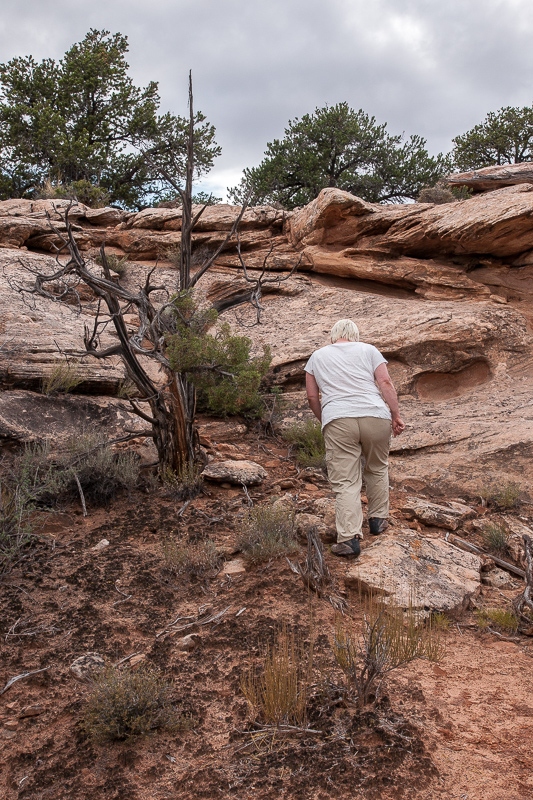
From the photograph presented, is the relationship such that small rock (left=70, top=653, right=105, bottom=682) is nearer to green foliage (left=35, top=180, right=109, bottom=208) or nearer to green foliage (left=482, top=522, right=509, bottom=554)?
green foliage (left=482, top=522, right=509, bottom=554)

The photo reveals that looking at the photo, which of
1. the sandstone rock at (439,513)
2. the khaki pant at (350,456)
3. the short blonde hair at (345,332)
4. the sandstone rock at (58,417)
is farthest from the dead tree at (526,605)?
the sandstone rock at (58,417)

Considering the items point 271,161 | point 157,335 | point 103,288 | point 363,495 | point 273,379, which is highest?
point 271,161

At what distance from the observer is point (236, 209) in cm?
1007

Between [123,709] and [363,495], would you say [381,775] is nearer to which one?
[123,709]

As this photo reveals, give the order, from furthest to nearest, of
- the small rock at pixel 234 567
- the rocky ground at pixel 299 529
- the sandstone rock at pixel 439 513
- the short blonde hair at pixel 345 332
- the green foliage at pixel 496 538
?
the sandstone rock at pixel 439 513 < the short blonde hair at pixel 345 332 < the green foliage at pixel 496 538 < the small rock at pixel 234 567 < the rocky ground at pixel 299 529

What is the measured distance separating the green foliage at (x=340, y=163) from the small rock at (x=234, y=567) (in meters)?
12.1

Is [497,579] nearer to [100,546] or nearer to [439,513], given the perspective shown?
[439,513]

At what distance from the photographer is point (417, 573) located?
358cm

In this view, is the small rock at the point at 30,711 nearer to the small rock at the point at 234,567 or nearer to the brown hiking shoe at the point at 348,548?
the small rock at the point at 234,567

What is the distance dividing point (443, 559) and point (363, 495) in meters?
1.45

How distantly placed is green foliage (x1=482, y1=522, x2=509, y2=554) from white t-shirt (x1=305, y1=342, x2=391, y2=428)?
4.05 ft

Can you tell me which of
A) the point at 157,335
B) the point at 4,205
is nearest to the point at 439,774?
the point at 157,335

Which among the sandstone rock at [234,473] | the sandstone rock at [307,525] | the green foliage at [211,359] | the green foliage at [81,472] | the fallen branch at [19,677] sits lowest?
the fallen branch at [19,677]

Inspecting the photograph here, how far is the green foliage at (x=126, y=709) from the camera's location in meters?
2.29
